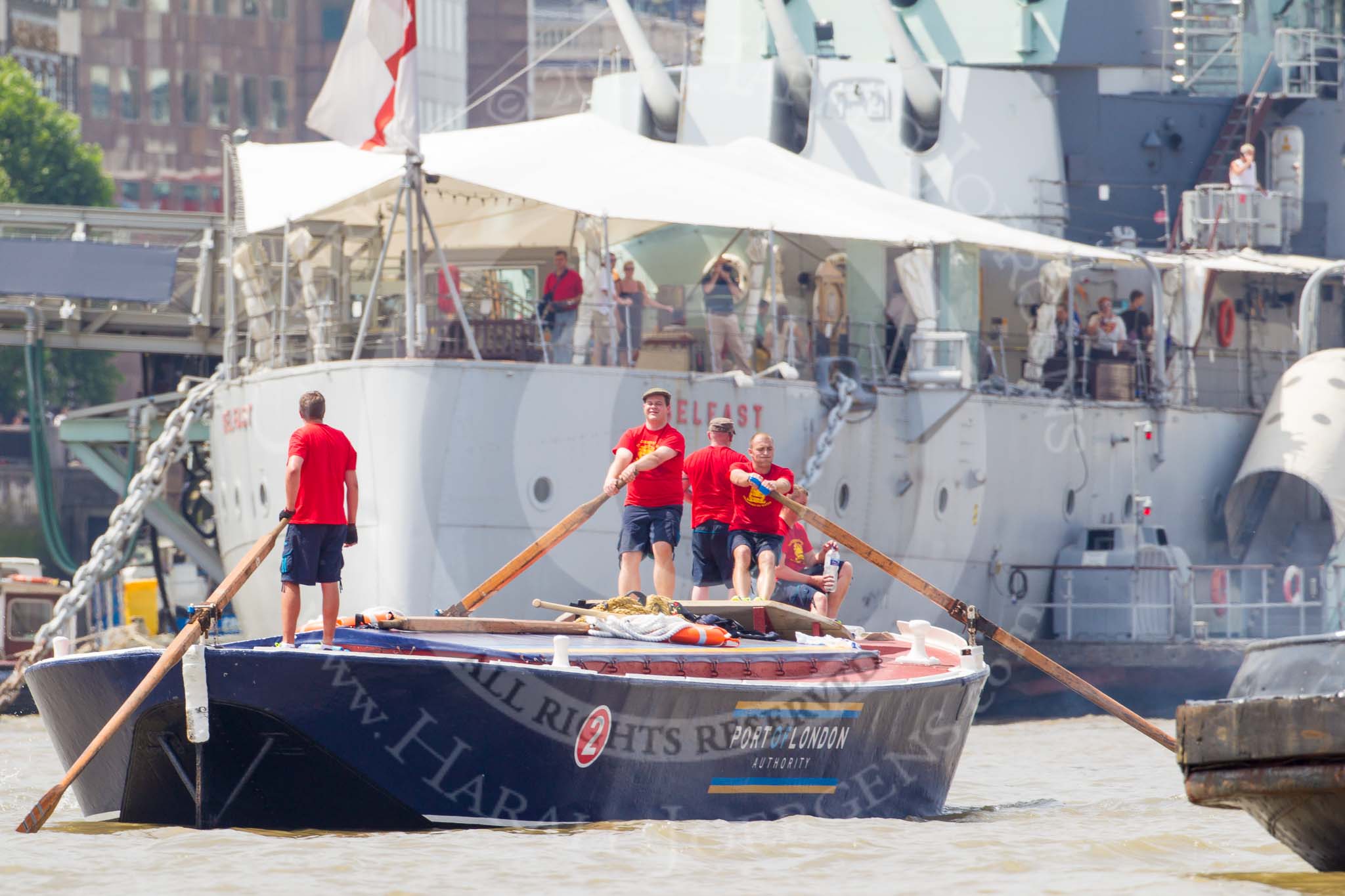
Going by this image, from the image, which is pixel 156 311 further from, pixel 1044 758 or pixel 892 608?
pixel 1044 758

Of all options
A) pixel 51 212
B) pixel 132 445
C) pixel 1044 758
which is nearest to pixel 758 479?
pixel 1044 758

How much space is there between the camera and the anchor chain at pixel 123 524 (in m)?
24.4

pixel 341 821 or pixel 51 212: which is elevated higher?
pixel 51 212

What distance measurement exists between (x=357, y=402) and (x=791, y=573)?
6936mm

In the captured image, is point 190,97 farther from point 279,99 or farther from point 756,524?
point 756,524

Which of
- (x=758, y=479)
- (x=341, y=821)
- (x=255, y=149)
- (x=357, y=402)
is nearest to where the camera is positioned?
(x=341, y=821)

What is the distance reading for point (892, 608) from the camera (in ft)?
86.0

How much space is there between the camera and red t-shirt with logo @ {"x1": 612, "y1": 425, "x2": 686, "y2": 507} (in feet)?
53.2

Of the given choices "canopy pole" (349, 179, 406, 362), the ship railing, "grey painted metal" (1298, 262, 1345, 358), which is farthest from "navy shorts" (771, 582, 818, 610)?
"grey painted metal" (1298, 262, 1345, 358)

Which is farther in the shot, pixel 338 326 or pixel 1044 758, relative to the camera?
pixel 338 326

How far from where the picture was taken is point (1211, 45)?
112 feet

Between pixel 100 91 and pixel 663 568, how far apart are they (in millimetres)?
62881

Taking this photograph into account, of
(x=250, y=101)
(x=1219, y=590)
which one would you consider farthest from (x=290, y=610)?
(x=250, y=101)

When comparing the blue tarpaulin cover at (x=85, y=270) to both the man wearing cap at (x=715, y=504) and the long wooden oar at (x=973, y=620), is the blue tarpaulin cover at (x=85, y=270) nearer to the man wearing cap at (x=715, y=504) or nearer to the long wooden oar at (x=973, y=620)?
the man wearing cap at (x=715, y=504)
